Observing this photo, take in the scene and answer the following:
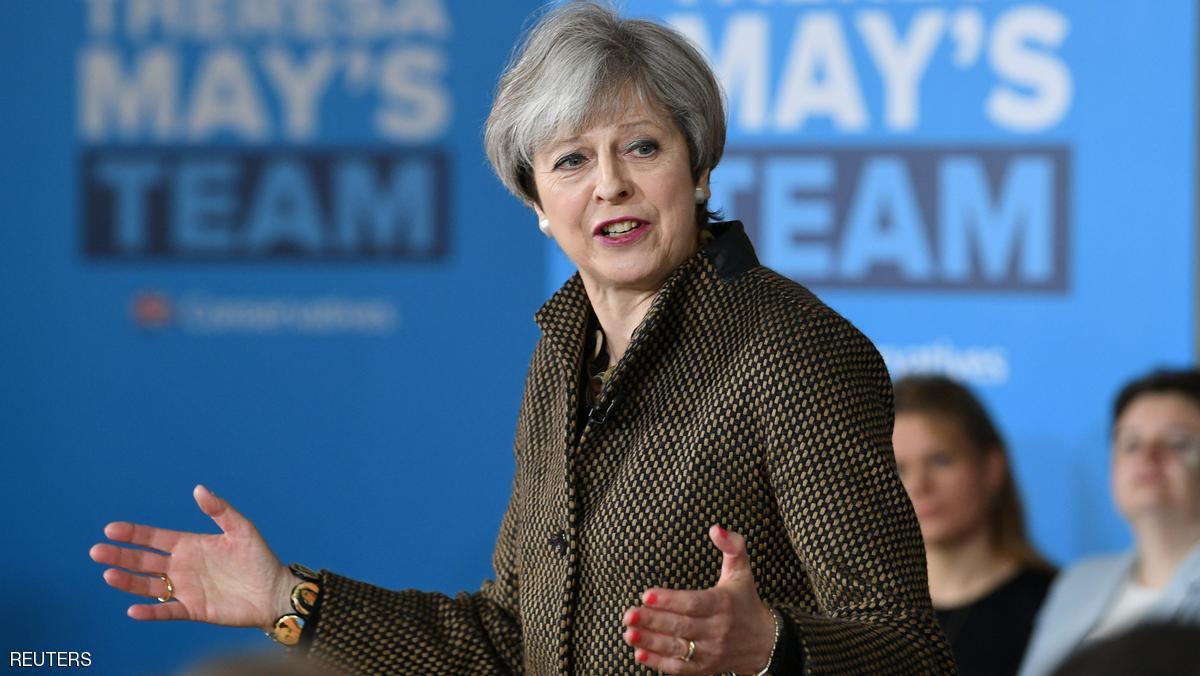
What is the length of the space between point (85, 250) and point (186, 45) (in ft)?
2.18

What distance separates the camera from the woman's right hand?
6.98ft

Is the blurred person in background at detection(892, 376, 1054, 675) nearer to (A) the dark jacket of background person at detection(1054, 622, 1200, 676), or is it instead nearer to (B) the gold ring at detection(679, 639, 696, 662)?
(B) the gold ring at detection(679, 639, 696, 662)

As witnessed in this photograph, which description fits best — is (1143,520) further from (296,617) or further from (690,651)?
(690,651)

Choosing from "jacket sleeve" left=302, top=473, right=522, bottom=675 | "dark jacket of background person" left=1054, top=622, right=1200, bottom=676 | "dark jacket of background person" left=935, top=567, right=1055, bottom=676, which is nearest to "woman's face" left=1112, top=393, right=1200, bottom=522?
"dark jacket of background person" left=935, top=567, right=1055, bottom=676

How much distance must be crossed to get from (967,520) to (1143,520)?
45 centimetres

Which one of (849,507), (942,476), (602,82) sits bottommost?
(942,476)

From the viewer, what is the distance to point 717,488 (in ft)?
6.17

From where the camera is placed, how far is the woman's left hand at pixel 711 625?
1.59 meters

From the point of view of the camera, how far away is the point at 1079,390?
4.49 meters

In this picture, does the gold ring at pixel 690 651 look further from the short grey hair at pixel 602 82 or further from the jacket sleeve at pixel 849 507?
the short grey hair at pixel 602 82

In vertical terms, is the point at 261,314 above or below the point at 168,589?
above

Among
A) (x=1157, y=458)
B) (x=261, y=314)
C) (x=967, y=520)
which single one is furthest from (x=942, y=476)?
(x=261, y=314)

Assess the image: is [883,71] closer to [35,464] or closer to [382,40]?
[382,40]

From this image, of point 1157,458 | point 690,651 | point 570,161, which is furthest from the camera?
point 1157,458
